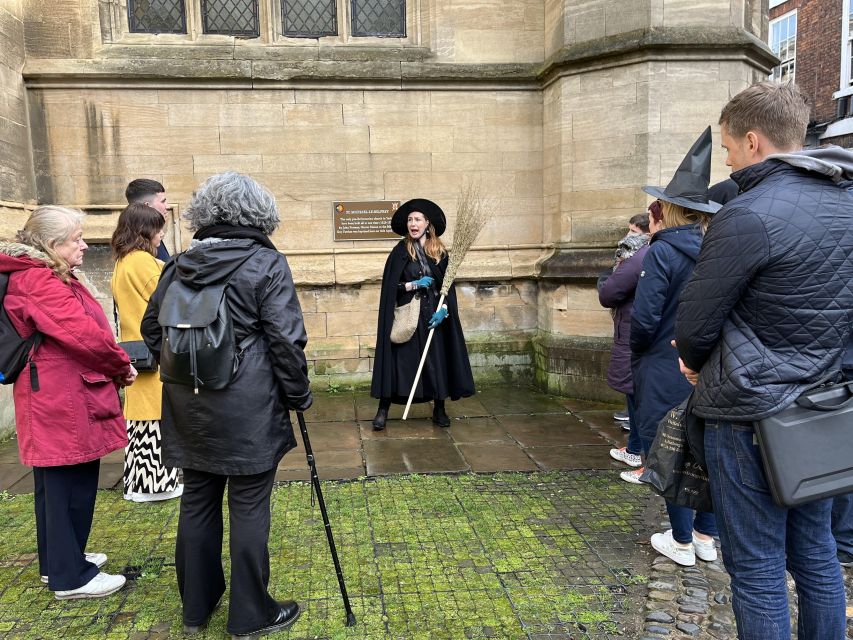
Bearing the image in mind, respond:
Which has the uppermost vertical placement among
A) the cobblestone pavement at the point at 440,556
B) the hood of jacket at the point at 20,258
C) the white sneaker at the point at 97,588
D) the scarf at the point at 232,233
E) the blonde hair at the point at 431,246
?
the scarf at the point at 232,233

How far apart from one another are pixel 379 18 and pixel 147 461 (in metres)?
5.39

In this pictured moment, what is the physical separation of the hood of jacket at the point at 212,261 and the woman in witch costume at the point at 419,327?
3.19m

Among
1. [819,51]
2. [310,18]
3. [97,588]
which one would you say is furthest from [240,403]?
[819,51]

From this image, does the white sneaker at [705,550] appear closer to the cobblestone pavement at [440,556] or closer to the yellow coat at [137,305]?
the cobblestone pavement at [440,556]

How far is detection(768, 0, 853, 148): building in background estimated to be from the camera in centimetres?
1831

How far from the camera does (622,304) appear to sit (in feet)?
15.1

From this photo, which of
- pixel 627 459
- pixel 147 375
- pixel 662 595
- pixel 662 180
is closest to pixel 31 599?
pixel 147 375

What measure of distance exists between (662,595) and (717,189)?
86.8 inches

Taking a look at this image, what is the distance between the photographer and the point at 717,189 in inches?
144

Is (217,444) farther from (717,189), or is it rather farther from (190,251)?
(717,189)

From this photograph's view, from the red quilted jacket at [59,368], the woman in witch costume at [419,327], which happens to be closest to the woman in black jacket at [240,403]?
the red quilted jacket at [59,368]

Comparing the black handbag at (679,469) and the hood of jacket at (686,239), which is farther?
the hood of jacket at (686,239)

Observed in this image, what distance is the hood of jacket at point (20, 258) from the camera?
2.80 meters

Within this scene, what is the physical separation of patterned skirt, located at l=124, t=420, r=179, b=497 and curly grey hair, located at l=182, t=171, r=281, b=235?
2038 mm
